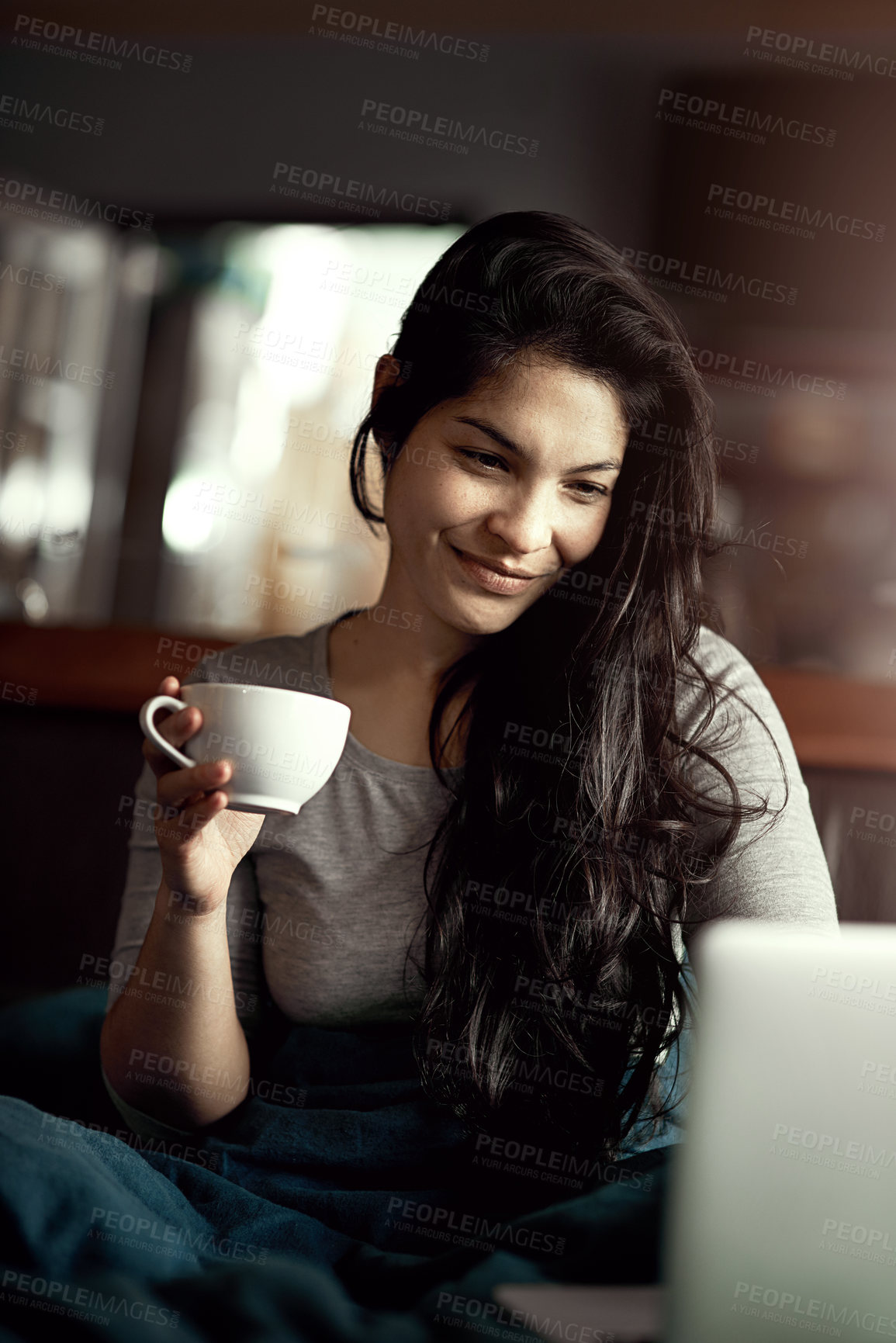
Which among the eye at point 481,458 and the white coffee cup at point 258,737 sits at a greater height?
the eye at point 481,458

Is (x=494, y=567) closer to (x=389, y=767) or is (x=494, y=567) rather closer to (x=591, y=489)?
(x=591, y=489)

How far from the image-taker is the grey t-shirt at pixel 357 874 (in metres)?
1.05

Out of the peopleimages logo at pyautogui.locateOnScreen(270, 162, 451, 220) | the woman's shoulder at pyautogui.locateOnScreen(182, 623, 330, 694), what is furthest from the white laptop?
the peopleimages logo at pyautogui.locateOnScreen(270, 162, 451, 220)

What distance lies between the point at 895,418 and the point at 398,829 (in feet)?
7.26

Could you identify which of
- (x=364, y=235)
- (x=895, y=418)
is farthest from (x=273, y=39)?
(x=895, y=418)

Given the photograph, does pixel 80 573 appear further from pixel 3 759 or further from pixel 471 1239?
pixel 471 1239

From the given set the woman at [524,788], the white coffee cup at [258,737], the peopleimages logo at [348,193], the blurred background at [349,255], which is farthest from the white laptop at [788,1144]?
the peopleimages logo at [348,193]

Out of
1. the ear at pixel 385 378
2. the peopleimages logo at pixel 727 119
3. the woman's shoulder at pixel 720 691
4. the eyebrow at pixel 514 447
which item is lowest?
the woman's shoulder at pixel 720 691

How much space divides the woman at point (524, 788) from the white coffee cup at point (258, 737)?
179 mm

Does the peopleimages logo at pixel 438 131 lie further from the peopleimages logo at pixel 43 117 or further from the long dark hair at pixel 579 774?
the long dark hair at pixel 579 774

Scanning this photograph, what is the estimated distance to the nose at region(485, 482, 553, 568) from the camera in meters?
1.01

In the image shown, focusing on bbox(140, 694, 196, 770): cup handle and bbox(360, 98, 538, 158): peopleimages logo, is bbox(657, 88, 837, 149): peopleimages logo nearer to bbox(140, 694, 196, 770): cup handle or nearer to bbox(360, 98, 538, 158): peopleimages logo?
bbox(360, 98, 538, 158): peopleimages logo

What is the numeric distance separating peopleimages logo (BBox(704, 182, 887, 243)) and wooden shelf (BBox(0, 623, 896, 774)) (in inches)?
64.2

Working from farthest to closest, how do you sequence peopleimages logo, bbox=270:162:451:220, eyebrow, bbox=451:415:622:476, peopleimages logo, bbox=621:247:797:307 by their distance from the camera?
peopleimages logo, bbox=270:162:451:220 < peopleimages logo, bbox=621:247:797:307 < eyebrow, bbox=451:415:622:476
